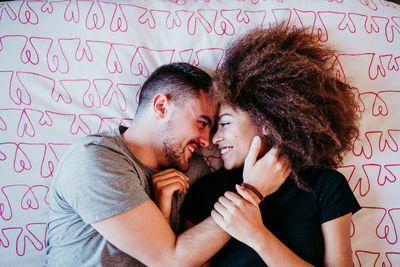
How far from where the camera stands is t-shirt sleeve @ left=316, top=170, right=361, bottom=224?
0.92m

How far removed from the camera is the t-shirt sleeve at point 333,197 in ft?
3.00

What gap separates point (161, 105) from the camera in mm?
1116

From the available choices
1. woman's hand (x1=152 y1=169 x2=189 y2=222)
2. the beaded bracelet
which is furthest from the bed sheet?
the beaded bracelet

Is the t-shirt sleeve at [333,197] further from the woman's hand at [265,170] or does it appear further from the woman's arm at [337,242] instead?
the woman's hand at [265,170]

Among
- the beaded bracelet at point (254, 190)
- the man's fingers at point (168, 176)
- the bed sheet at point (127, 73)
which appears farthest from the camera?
the bed sheet at point (127, 73)

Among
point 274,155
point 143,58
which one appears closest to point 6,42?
point 143,58

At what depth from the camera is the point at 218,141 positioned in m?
1.12

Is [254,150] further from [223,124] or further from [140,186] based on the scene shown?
[140,186]

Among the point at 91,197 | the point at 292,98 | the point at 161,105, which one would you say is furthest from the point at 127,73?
the point at 292,98

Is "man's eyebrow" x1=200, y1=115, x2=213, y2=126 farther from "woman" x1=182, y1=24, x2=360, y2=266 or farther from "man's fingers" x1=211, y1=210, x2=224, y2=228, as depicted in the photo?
"man's fingers" x1=211, y1=210, x2=224, y2=228

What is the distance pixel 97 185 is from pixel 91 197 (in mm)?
42

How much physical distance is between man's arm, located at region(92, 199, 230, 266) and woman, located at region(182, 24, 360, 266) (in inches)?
3.0

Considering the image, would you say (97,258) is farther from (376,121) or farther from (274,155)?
(376,121)

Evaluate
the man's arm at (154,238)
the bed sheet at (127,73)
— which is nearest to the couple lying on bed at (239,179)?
the man's arm at (154,238)
